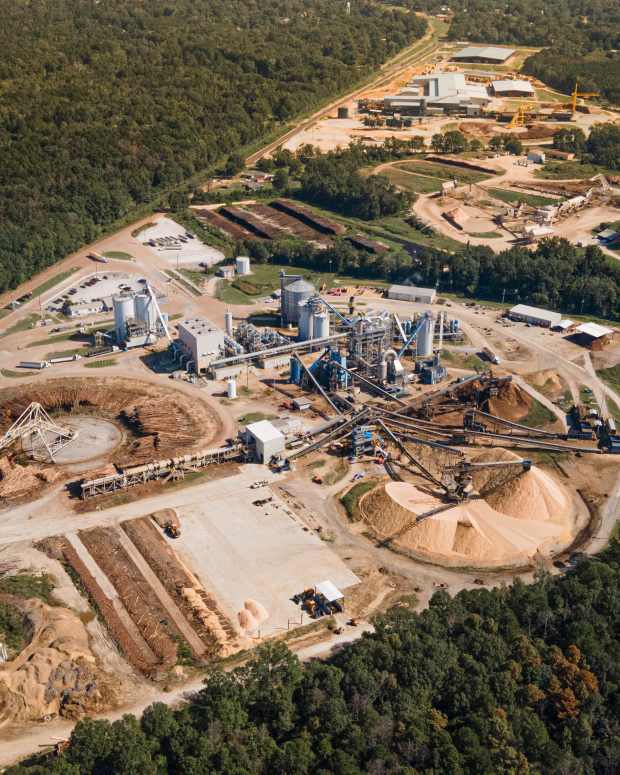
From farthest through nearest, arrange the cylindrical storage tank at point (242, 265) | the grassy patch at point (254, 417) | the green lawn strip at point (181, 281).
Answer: the cylindrical storage tank at point (242, 265) → the green lawn strip at point (181, 281) → the grassy patch at point (254, 417)

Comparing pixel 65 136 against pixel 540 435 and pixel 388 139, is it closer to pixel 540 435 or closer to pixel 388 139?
pixel 388 139

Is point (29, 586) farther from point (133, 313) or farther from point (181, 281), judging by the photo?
point (181, 281)

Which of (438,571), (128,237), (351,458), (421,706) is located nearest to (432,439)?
(351,458)

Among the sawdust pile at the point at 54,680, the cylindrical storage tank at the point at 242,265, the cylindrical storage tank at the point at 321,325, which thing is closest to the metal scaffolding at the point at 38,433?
the sawdust pile at the point at 54,680

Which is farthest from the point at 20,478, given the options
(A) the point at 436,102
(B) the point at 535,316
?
(A) the point at 436,102

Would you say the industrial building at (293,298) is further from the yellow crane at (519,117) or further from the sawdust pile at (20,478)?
the yellow crane at (519,117)

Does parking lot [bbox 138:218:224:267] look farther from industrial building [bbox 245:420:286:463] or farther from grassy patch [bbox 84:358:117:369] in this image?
Result: industrial building [bbox 245:420:286:463]
